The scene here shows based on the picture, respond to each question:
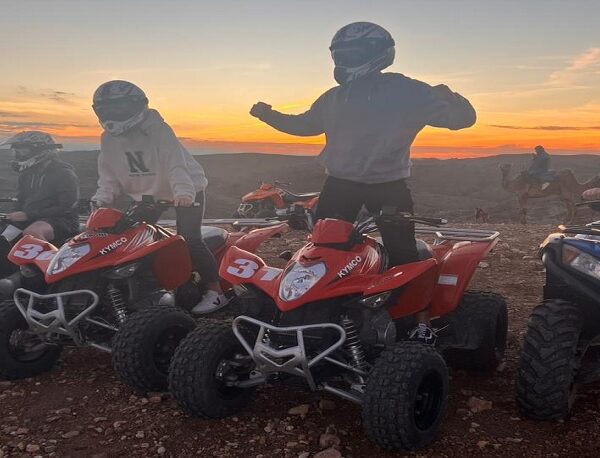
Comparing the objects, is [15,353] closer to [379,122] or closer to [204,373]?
[204,373]

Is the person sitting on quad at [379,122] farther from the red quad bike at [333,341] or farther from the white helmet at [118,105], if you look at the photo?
Answer: the white helmet at [118,105]

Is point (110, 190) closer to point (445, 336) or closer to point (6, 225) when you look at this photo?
point (6, 225)

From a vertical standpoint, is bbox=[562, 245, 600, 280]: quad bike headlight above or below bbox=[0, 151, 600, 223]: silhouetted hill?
above

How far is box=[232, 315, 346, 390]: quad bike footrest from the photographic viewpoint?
11.9 ft

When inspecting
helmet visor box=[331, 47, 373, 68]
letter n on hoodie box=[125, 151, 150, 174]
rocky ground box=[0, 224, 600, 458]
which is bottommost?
rocky ground box=[0, 224, 600, 458]

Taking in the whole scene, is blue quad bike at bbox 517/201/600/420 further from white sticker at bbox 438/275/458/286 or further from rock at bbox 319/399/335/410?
rock at bbox 319/399/335/410

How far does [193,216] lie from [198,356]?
243 centimetres

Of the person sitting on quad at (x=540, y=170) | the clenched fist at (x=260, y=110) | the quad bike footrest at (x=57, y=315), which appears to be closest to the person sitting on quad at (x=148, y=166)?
the clenched fist at (x=260, y=110)

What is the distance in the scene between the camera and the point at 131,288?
16.9 ft

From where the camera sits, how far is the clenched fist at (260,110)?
5336 millimetres

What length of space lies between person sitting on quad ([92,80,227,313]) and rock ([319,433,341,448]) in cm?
255

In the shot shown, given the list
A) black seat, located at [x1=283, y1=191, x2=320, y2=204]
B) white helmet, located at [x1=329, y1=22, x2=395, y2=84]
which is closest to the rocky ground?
white helmet, located at [x1=329, y1=22, x2=395, y2=84]

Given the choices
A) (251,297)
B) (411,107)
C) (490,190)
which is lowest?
(490,190)

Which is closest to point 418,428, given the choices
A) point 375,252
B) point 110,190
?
point 375,252
